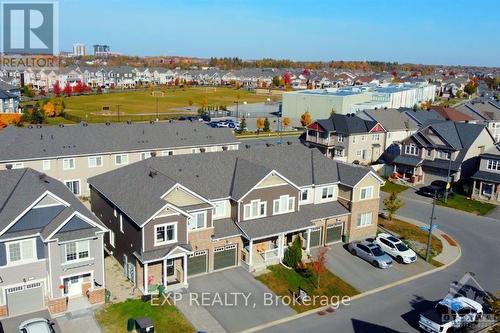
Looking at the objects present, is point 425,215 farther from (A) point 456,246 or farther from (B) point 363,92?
(B) point 363,92

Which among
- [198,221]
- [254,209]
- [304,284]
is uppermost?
[254,209]

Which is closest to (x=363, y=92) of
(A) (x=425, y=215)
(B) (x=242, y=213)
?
(A) (x=425, y=215)

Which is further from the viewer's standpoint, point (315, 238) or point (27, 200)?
point (315, 238)

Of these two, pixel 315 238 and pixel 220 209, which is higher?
pixel 220 209

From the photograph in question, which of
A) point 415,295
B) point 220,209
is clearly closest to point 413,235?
point 415,295

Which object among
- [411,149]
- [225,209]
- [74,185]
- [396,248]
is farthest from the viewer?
[411,149]

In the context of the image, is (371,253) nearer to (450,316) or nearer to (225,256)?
(450,316)

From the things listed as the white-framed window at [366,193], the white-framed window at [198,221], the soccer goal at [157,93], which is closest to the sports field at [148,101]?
the soccer goal at [157,93]
